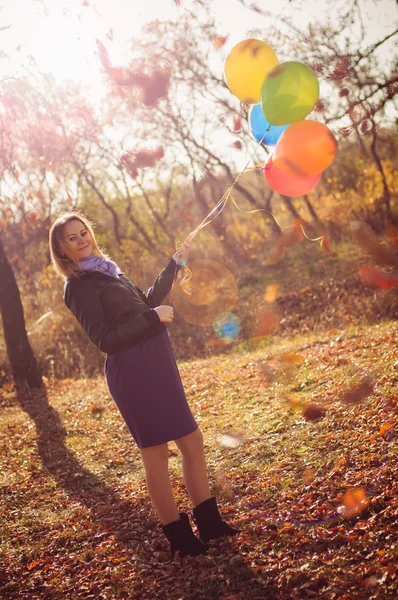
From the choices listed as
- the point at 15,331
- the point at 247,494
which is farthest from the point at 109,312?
the point at 15,331

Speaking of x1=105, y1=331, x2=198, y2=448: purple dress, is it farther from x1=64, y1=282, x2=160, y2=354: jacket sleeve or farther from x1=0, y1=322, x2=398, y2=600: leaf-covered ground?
x1=0, y1=322, x2=398, y2=600: leaf-covered ground

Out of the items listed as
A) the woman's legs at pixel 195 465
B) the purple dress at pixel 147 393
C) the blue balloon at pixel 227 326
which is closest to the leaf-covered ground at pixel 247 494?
the woman's legs at pixel 195 465

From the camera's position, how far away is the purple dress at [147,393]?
3029mm

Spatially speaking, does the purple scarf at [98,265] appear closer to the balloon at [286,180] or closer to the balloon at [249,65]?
the balloon at [286,180]

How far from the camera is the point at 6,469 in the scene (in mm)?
5855

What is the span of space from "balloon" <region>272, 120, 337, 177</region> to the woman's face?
1394 mm

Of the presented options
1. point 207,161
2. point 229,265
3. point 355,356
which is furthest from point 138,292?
point 207,161

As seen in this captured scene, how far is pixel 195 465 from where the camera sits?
10.4 feet

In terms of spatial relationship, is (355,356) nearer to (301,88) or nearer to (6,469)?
(301,88)

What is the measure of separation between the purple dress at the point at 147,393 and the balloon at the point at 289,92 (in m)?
1.81

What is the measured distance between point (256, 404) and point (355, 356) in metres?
1.37

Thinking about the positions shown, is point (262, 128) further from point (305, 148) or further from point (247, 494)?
point (247, 494)

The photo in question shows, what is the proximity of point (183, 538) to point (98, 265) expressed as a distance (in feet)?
5.48

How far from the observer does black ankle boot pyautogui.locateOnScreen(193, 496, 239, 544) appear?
10.5ft
